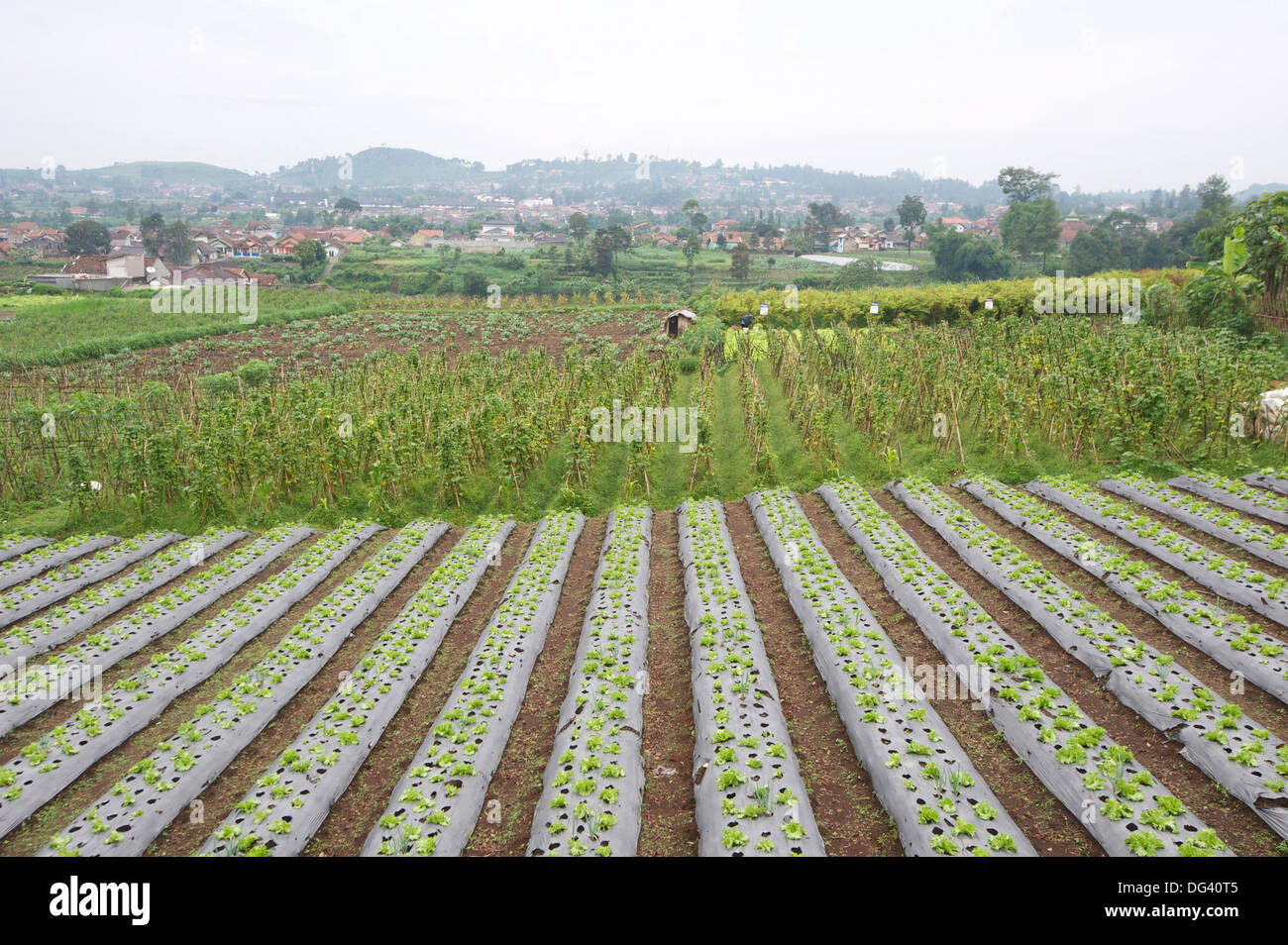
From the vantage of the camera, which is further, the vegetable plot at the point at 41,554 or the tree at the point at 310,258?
the tree at the point at 310,258

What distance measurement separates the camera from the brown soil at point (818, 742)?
601cm

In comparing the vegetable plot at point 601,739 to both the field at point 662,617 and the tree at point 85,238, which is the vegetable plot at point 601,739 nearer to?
→ the field at point 662,617

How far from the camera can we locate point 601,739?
694cm

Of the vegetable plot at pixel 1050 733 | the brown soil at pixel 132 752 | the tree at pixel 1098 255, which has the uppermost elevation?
the tree at pixel 1098 255

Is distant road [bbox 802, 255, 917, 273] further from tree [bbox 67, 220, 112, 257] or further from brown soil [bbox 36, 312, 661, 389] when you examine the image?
tree [bbox 67, 220, 112, 257]

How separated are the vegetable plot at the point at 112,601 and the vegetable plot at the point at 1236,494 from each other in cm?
1625

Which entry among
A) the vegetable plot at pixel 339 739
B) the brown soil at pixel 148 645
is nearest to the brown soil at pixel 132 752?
the vegetable plot at pixel 339 739

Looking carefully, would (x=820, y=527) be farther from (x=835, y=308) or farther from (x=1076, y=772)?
(x=835, y=308)

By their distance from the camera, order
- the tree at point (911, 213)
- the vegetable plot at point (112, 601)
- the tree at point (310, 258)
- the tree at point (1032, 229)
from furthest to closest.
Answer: the tree at point (911, 213) < the tree at point (310, 258) < the tree at point (1032, 229) < the vegetable plot at point (112, 601)

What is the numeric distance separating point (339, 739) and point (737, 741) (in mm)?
3950

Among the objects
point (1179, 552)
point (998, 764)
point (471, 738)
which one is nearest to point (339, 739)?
point (471, 738)

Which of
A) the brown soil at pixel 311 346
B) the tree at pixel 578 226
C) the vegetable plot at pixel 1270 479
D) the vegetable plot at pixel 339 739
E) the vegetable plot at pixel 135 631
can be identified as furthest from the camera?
the tree at pixel 578 226

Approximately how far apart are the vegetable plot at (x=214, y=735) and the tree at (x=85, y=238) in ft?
327

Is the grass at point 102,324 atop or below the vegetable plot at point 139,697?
atop
